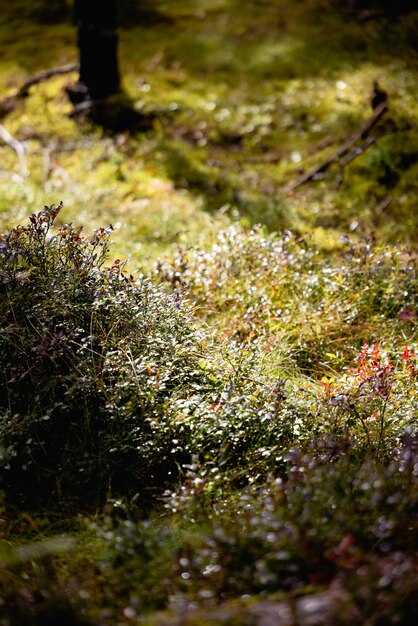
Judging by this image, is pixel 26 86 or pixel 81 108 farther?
pixel 26 86

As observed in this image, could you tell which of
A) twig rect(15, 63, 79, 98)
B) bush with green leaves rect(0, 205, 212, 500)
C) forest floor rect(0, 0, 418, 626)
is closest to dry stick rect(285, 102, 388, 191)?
forest floor rect(0, 0, 418, 626)

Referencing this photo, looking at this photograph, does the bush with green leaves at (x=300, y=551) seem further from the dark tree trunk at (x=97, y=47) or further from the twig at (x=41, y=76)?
the twig at (x=41, y=76)

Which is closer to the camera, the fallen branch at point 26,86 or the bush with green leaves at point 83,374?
the bush with green leaves at point 83,374

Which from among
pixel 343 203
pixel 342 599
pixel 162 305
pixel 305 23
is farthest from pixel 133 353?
pixel 305 23

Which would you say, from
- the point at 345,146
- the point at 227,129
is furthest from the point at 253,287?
the point at 227,129

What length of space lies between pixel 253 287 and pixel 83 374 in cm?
196

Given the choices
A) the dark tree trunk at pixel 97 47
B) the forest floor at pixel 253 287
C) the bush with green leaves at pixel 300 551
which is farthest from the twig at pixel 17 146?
the bush with green leaves at pixel 300 551

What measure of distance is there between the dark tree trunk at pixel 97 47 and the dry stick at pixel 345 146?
419 cm

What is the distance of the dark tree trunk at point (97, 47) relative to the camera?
9.32 meters

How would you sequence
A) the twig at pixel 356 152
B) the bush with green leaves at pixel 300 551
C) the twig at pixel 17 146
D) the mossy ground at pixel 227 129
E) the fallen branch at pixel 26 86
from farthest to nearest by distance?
the fallen branch at pixel 26 86, the twig at pixel 17 146, the twig at pixel 356 152, the mossy ground at pixel 227 129, the bush with green leaves at pixel 300 551

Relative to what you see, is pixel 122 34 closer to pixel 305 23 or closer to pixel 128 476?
Answer: pixel 305 23

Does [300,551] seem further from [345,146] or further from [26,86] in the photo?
[26,86]

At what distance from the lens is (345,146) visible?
26.7 feet

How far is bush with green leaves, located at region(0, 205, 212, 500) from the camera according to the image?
3.27 m
